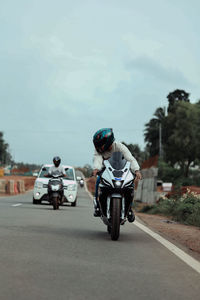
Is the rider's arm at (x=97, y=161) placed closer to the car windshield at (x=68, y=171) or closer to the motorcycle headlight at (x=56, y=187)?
the motorcycle headlight at (x=56, y=187)

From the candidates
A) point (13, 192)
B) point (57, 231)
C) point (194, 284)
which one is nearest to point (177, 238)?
point (57, 231)

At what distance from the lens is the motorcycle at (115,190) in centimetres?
888

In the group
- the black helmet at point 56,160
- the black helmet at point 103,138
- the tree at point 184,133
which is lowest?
the black helmet at point 56,160

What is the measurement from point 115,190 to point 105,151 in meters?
0.86

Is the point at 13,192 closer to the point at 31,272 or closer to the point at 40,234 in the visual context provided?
the point at 40,234

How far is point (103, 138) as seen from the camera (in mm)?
9195

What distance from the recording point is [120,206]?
351 inches

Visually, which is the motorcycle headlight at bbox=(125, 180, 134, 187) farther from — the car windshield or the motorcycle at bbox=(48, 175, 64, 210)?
the car windshield

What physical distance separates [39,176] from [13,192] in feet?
66.8

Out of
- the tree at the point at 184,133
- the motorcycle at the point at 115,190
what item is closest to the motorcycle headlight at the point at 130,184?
the motorcycle at the point at 115,190

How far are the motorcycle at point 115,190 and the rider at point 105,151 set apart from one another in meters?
0.20

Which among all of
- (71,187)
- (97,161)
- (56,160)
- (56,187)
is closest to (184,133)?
(71,187)

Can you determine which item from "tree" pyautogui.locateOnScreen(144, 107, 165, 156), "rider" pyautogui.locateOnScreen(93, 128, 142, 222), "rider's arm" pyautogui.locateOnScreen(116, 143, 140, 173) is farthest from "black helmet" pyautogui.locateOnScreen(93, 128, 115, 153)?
"tree" pyautogui.locateOnScreen(144, 107, 165, 156)

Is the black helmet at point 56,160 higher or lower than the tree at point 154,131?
lower
